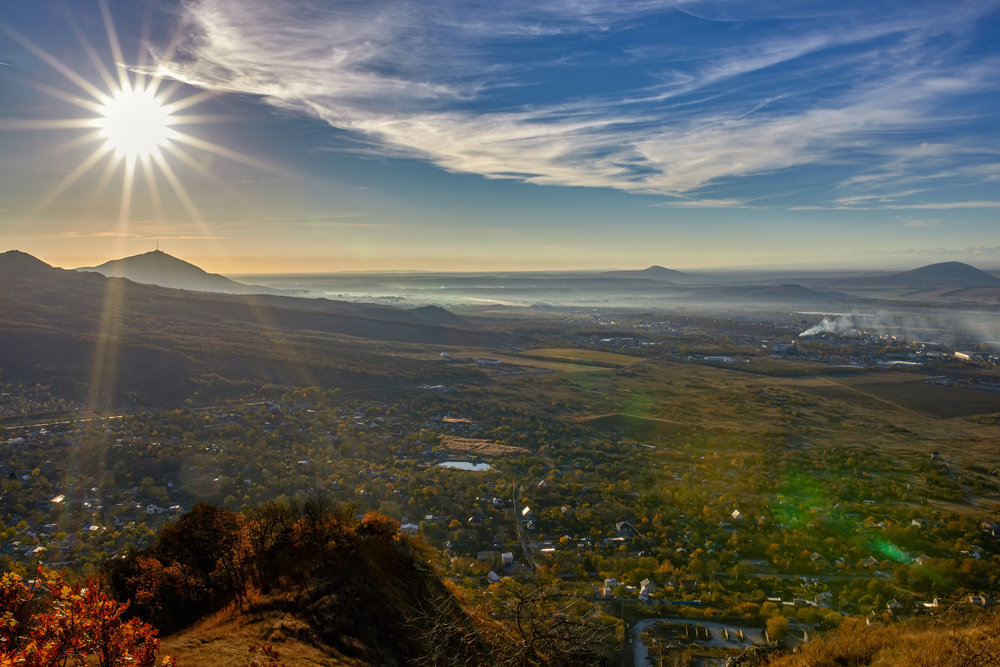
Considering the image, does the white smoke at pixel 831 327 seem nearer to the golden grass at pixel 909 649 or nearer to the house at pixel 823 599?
the house at pixel 823 599

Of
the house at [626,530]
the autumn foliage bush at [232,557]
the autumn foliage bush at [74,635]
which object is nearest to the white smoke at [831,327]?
the house at [626,530]

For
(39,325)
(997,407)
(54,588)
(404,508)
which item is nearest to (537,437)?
(404,508)

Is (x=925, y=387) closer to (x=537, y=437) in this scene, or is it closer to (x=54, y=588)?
(x=537, y=437)

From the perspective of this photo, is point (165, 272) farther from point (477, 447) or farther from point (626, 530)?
point (626, 530)

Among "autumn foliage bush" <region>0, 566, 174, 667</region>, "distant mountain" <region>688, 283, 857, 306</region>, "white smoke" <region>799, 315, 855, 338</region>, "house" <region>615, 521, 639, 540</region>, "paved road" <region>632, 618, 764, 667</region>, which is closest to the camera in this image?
"autumn foliage bush" <region>0, 566, 174, 667</region>

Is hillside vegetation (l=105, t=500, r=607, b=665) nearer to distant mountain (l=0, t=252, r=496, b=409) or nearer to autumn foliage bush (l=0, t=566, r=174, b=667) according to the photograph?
autumn foliage bush (l=0, t=566, r=174, b=667)

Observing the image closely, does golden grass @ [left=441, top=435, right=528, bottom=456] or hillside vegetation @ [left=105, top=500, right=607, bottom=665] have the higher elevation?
hillside vegetation @ [left=105, top=500, right=607, bottom=665]

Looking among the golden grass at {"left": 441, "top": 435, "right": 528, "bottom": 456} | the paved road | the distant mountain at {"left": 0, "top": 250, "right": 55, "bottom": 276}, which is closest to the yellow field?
the golden grass at {"left": 441, "top": 435, "right": 528, "bottom": 456}

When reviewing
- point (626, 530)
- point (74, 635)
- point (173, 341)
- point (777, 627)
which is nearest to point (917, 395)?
point (626, 530)
